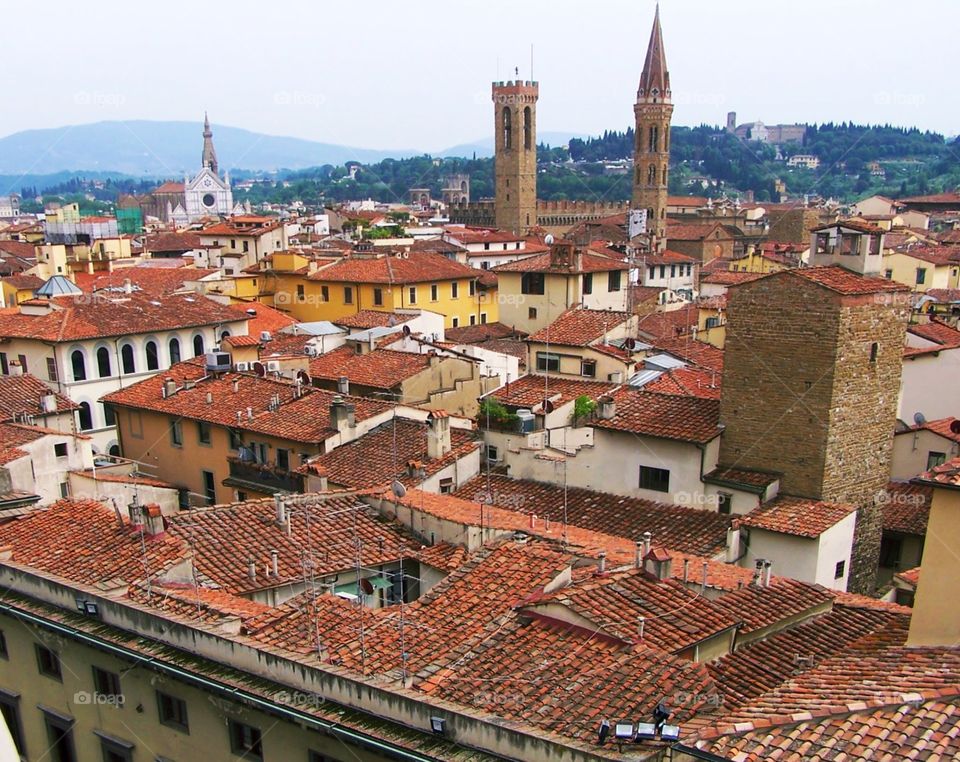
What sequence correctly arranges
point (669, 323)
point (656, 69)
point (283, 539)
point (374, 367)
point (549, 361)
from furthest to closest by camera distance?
point (656, 69)
point (669, 323)
point (549, 361)
point (374, 367)
point (283, 539)

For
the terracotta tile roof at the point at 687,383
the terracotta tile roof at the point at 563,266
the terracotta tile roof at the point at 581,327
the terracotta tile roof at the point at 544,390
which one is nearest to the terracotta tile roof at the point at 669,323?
the terracotta tile roof at the point at 563,266

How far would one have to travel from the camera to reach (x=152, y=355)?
1353 inches

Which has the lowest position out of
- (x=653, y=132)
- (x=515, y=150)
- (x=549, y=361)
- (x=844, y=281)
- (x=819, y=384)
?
(x=549, y=361)

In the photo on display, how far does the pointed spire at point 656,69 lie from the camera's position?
10400 centimetres

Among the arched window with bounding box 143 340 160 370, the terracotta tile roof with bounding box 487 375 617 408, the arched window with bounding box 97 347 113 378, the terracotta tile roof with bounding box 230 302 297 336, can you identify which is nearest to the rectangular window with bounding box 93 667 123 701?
the terracotta tile roof with bounding box 487 375 617 408

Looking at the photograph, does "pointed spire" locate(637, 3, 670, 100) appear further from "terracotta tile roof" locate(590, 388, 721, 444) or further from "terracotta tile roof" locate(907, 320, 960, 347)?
"terracotta tile roof" locate(590, 388, 721, 444)

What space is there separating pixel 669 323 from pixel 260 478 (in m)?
22.5

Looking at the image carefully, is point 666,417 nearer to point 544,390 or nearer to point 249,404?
point 544,390

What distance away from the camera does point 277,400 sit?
24.9 metres

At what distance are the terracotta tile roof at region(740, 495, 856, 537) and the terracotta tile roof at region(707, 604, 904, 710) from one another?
3134mm

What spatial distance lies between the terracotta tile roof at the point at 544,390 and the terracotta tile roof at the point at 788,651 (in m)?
12.0

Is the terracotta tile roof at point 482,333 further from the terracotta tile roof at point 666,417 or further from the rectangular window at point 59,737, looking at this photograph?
the rectangular window at point 59,737

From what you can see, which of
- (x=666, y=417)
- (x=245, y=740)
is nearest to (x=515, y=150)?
(x=666, y=417)

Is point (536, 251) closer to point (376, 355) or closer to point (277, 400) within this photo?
point (376, 355)
